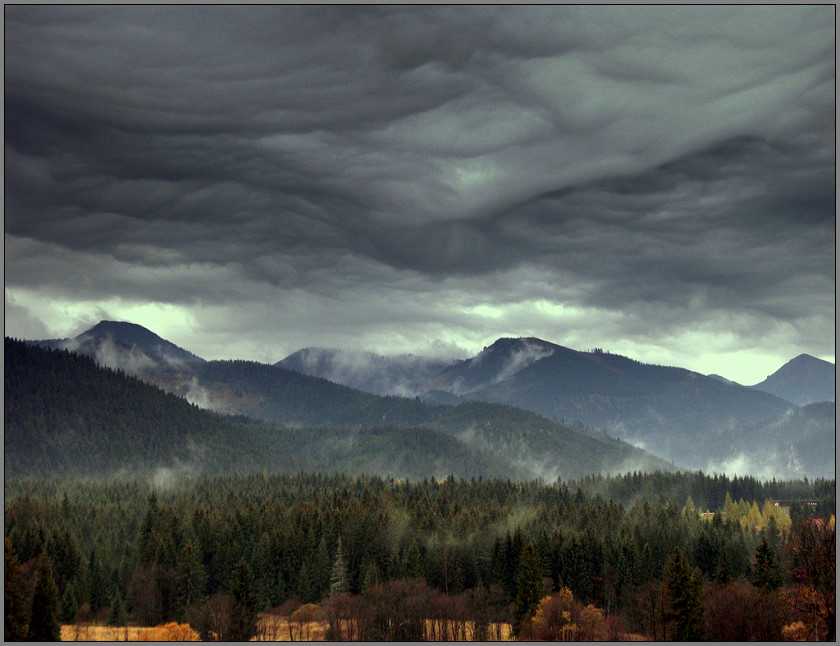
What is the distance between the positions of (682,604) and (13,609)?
104 m

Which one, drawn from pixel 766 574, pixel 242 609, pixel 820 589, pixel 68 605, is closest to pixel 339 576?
pixel 242 609

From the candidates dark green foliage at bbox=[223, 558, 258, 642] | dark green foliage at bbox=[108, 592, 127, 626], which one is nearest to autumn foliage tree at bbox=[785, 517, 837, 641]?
dark green foliage at bbox=[223, 558, 258, 642]

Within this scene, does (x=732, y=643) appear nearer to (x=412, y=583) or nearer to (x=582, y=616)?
(x=582, y=616)

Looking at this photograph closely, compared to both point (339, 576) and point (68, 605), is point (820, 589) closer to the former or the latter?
point (339, 576)

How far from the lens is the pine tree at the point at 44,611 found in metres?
121

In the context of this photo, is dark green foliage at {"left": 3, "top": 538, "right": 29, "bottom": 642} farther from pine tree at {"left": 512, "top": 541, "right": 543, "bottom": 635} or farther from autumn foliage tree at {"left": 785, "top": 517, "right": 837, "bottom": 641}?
autumn foliage tree at {"left": 785, "top": 517, "right": 837, "bottom": 641}

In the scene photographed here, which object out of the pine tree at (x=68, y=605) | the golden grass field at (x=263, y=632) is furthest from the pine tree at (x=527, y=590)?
the pine tree at (x=68, y=605)

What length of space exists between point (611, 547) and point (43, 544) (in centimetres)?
13681

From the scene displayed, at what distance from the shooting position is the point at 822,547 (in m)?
106

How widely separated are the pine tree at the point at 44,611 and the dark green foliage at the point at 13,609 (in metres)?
2.82

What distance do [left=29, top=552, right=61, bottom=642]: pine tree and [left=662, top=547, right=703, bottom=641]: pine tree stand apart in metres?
97.9

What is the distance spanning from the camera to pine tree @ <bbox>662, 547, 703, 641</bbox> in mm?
126750

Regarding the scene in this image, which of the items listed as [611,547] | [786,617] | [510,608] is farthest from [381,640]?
[611,547]

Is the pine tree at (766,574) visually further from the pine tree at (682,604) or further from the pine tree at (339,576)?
the pine tree at (339,576)
